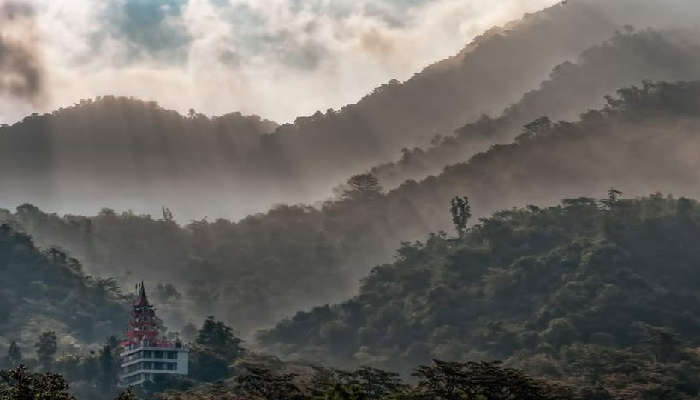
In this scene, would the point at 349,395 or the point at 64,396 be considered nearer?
the point at 64,396

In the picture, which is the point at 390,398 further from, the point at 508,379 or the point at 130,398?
the point at 130,398

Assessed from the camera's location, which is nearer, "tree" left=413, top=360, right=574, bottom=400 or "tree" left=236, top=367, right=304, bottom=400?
"tree" left=413, top=360, right=574, bottom=400

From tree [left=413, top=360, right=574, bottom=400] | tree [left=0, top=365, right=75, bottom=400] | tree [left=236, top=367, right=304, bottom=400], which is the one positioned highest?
tree [left=236, top=367, right=304, bottom=400]

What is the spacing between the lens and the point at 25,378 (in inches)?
3836

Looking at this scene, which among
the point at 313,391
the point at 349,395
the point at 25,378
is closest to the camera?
the point at 25,378

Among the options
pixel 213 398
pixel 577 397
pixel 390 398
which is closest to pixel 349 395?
pixel 390 398

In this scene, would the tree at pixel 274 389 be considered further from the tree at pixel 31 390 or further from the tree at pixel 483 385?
the tree at pixel 31 390

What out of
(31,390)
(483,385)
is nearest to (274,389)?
(483,385)

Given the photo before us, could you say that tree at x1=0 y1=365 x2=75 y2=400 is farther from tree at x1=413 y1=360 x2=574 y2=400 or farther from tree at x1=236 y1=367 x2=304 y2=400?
tree at x1=236 y1=367 x2=304 y2=400

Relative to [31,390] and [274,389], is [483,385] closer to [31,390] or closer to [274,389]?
[274,389]

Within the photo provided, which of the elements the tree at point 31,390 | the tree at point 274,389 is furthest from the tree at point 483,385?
the tree at point 31,390

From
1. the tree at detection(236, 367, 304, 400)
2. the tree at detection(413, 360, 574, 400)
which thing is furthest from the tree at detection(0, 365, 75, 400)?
the tree at detection(236, 367, 304, 400)

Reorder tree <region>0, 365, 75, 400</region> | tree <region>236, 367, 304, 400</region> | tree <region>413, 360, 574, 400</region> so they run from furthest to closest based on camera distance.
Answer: tree <region>236, 367, 304, 400</region>, tree <region>413, 360, 574, 400</region>, tree <region>0, 365, 75, 400</region>

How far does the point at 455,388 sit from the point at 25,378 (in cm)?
6781
